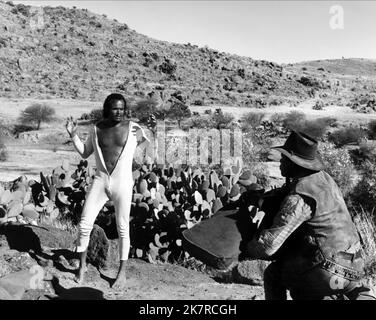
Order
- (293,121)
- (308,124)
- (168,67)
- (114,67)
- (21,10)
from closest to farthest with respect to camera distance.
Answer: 1. (308,124)
2. (293,121)
3. (114,67)
4. (168,67)
5. (21,10)

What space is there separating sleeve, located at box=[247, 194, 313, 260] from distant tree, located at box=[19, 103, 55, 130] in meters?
26.5

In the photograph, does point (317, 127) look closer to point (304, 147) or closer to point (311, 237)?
point (304, 147)

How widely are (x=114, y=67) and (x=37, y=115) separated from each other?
2316cm

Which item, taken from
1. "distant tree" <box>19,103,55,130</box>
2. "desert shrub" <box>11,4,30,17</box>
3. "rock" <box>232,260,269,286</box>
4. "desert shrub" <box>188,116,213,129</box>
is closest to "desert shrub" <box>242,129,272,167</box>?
"desert shrub" <box>188,116,213,129</box>

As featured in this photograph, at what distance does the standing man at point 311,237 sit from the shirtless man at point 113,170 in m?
2.03

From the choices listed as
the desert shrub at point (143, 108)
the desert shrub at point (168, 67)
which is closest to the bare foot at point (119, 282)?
the desert shrub at point (143, 108)

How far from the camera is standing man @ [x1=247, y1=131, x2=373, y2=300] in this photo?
13.2ft

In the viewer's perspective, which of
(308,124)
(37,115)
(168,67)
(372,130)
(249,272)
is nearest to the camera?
(249,272)

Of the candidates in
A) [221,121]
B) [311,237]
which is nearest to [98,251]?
[311,237]

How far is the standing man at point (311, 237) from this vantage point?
13.2 ft

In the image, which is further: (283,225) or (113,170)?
(113,170)

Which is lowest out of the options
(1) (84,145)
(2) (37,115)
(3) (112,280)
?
(2) (37,115)

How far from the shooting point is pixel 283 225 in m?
3.98
